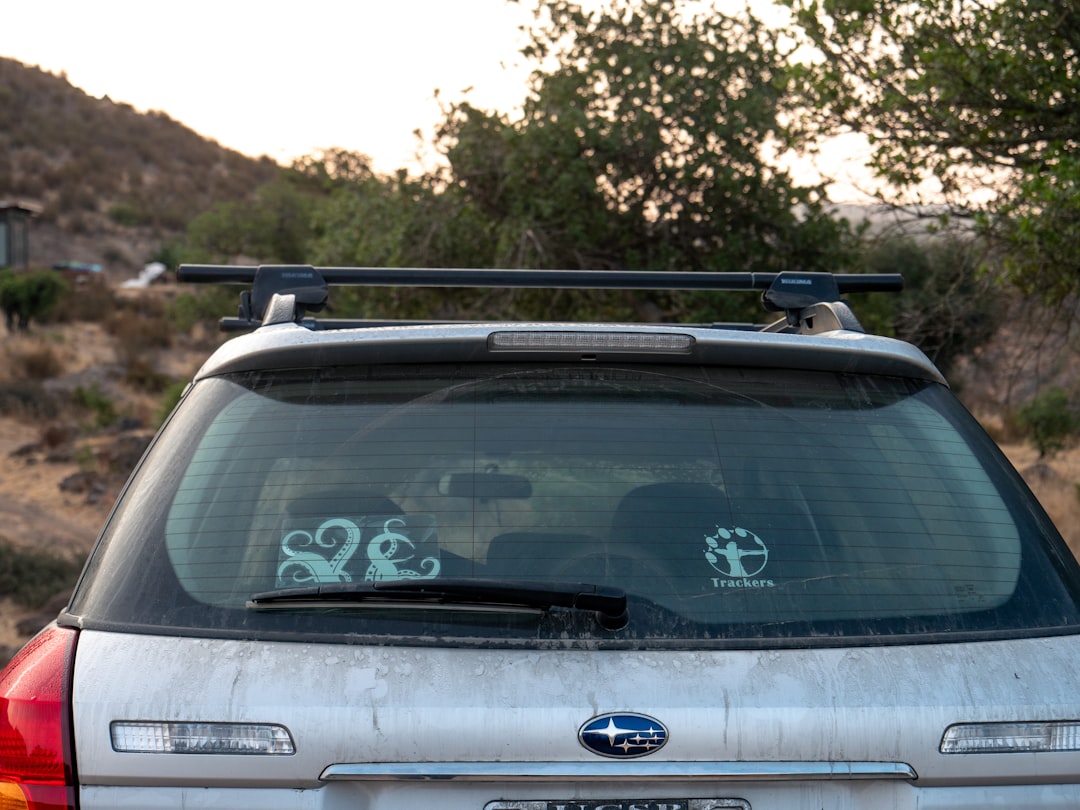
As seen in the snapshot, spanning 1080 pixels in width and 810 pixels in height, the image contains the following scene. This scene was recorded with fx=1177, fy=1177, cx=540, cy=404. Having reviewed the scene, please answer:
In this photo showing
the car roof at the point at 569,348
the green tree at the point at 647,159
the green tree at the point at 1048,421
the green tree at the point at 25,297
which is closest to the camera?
the car roof at the point at 569,348

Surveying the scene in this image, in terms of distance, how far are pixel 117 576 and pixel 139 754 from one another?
329mm

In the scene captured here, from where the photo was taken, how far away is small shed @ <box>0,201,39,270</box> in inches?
1464

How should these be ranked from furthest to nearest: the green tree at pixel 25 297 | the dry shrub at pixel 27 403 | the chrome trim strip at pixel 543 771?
the green tree at pixel 25 297 < the dry shrub at pixel 27 403 < the chrome trim strip at pixel 543 771

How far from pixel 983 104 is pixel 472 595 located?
7.07 m

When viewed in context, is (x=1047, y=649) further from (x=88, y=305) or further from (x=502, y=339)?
(x=88, y=305)

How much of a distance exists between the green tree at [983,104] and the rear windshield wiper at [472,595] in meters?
5.78

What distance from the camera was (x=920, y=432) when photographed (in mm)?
2146

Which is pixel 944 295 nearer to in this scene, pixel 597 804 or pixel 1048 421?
pixel 597 804

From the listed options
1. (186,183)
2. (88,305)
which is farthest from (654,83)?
(186,183)

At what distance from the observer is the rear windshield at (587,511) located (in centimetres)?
183

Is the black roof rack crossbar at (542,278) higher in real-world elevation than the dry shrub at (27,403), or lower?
higher

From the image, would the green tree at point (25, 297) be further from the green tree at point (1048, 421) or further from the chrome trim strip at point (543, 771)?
the chrome trim strip at point (543, 771)

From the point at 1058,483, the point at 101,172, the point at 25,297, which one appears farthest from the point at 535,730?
the point at 101,172

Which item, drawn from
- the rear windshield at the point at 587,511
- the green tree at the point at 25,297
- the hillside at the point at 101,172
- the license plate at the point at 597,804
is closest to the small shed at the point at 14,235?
the hillside at the point at 101,172
